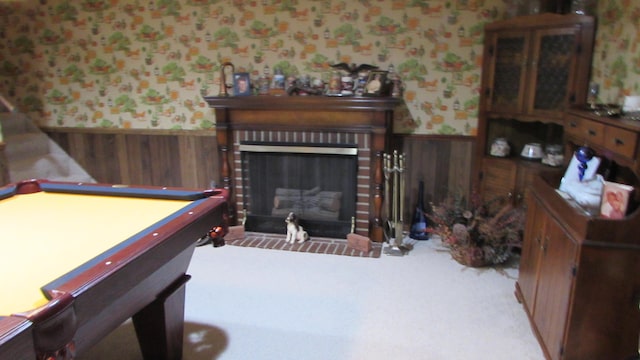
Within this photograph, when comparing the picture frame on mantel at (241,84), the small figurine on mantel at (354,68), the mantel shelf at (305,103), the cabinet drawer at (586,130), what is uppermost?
the small figurine on mantel at (354,68)

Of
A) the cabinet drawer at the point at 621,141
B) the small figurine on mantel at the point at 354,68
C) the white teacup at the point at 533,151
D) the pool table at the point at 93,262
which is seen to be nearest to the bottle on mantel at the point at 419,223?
the white teacup at the point at 533,151

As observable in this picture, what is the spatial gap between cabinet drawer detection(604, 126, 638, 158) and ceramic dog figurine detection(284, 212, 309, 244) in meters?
2.40

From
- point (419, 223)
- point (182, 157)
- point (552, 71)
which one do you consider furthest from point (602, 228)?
point (182, 157)

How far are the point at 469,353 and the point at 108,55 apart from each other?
4.12 meters

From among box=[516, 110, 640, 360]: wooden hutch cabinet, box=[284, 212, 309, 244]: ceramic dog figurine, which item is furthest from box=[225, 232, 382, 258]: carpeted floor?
box=[516, 110, 640, 360]: wooden hutch cabinet

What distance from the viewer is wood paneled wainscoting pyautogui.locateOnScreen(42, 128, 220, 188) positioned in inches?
174

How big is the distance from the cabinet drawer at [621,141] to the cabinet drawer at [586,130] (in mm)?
79

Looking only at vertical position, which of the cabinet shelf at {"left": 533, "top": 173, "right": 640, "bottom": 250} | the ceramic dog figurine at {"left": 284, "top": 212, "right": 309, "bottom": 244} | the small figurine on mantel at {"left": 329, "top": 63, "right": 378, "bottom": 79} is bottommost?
the ceramic dog figurine at {"left": 284, "top": 212, "right": 309, "bottom": 244}

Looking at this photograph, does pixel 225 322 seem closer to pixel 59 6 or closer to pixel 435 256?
pixel 435 256

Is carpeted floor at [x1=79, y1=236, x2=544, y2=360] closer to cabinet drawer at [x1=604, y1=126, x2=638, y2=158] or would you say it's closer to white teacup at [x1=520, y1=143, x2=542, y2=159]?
white teacup at [x1=520, y1=143, x2=542, y2=159]

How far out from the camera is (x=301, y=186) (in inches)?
157

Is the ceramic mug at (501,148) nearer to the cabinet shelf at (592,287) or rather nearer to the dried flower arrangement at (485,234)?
the dried flower arrangement at (485,234)

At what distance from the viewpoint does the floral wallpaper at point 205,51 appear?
12.3ft

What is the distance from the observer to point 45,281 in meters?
1.42
